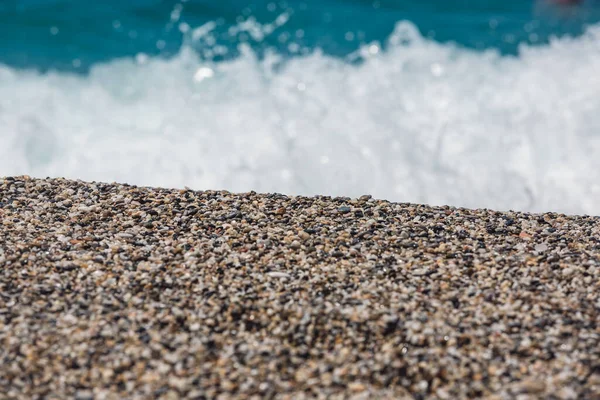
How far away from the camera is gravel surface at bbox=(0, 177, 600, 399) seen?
8.49ft

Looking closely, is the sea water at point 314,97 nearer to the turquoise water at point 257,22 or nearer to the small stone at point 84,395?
the turquoise water at point 257,22

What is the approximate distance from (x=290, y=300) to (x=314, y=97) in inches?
242

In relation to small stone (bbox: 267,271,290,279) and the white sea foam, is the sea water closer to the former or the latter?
the white sea foam

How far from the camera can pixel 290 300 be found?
302cm

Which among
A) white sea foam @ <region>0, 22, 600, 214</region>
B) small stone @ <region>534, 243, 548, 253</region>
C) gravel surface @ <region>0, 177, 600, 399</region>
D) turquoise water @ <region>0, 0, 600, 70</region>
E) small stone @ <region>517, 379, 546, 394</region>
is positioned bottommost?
small stone @ <region>517, 379, 546, 394</region>

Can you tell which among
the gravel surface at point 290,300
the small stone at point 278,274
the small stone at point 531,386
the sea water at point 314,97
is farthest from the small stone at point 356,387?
the sea water at point 314,97

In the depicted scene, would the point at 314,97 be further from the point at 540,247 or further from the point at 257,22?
the point at 540,247

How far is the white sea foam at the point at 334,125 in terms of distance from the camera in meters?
7.53

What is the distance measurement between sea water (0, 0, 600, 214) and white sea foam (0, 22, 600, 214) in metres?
0.02

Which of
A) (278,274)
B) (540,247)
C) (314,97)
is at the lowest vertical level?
(278,274)

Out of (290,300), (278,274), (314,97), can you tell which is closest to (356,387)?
(290,300)

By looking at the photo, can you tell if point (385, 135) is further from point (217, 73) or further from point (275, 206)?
point (275, 206)

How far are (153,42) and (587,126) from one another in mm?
5660

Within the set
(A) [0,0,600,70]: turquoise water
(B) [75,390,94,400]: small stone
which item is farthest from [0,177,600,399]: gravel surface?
(A) [0,0,600,70]: turquoise water
